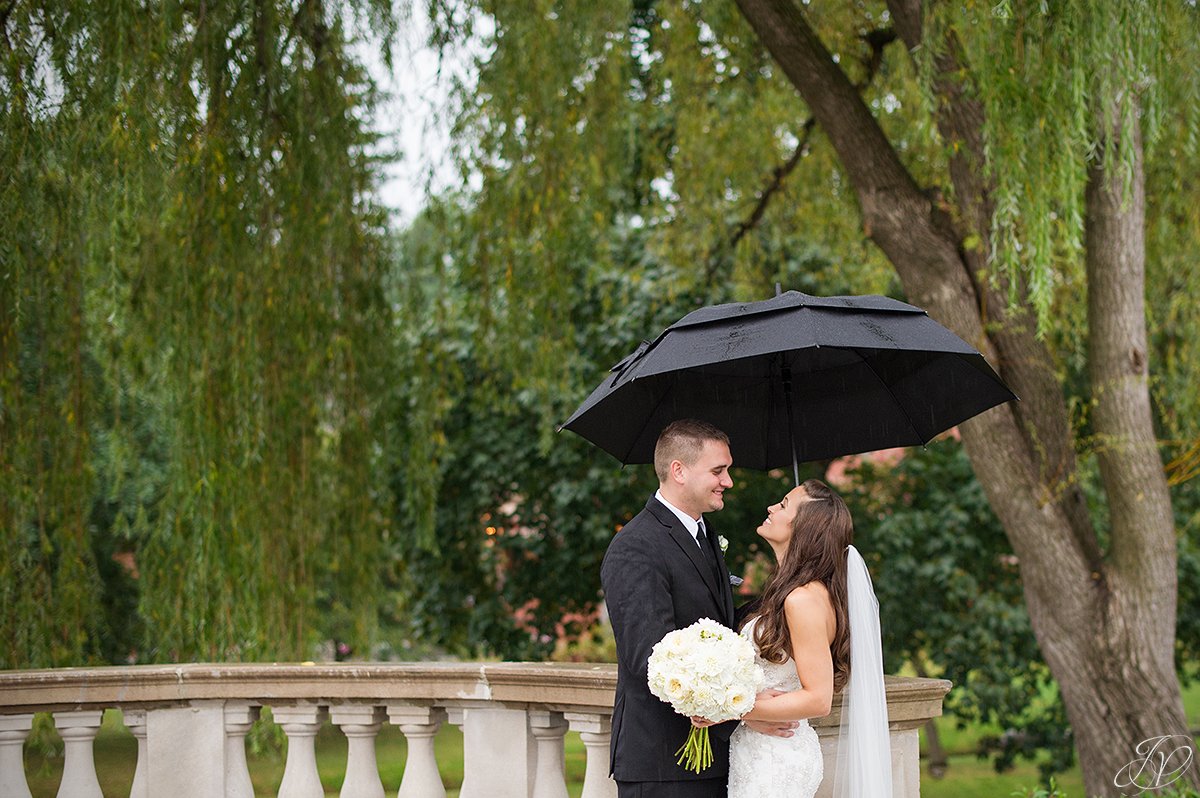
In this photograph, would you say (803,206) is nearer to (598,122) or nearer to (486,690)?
(598,122)

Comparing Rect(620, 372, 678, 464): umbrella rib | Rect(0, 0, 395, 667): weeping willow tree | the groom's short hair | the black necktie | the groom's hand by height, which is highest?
Rect(0, 0, 395, 667): weeping willow tree

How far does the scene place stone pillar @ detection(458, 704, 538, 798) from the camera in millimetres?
4273

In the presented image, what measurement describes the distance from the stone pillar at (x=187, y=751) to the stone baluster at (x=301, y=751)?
243mm

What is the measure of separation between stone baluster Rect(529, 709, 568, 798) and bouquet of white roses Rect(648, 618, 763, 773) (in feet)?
4.00

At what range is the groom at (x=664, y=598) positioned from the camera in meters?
3.29

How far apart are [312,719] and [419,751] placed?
1.42 feet

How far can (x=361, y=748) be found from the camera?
14.9 ft

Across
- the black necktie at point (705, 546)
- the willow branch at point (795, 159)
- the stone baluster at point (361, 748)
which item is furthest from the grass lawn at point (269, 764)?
the willow branch at point (795, 159)

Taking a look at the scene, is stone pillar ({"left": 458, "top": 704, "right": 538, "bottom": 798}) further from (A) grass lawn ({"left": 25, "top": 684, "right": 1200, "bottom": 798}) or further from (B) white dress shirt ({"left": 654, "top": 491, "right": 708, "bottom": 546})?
(B) white dress shirt ({"left": 654, "top": 491, "right": 708, "bottom": 546})

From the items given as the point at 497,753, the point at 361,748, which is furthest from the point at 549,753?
the point at 361,748

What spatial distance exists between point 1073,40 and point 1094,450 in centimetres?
253

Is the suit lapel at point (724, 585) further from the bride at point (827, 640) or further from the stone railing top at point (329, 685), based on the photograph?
the stone railing top at point (329, 685)

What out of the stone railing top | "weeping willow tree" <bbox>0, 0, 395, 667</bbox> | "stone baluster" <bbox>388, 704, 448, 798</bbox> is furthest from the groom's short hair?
"weeping willow tree" <bbox>0, 0, 395, 667</bbox>

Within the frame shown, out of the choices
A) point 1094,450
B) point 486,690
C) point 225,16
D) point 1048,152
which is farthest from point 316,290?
point 1094,450
